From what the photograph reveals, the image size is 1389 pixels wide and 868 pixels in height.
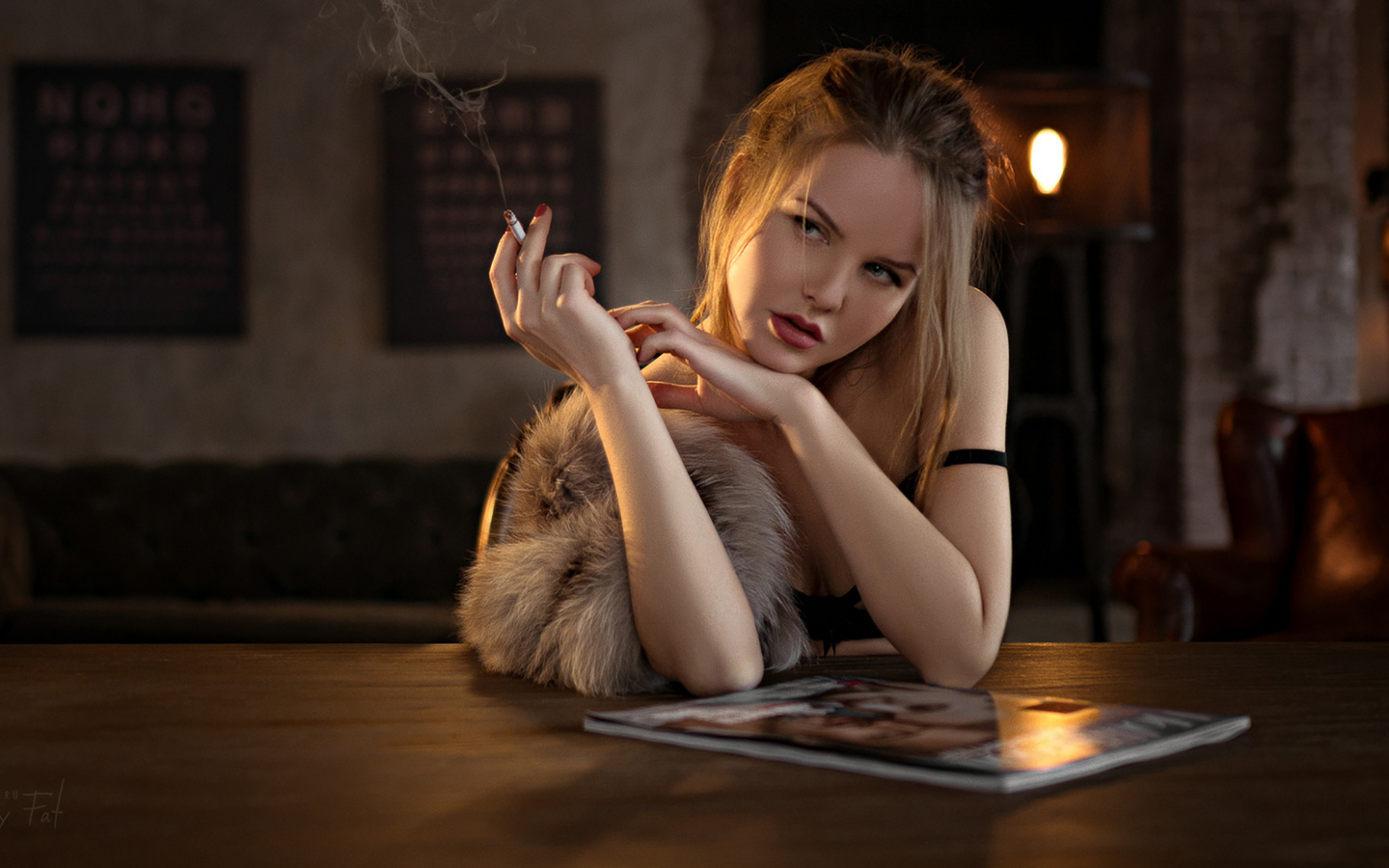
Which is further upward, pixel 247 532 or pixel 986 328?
pixel 986 328

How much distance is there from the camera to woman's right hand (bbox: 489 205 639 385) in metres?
0.92

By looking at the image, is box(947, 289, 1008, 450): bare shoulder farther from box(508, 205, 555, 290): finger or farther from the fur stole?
box(508, 205, 555, 290): finger

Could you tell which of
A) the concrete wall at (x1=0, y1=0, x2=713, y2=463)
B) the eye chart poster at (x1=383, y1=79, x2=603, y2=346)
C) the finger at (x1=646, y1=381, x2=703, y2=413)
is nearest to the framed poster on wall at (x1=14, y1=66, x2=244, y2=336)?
the concrete wall at (x1=0, y1=0, x2=713, y2=463)

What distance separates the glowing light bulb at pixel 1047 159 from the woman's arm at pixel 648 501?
2.38 m

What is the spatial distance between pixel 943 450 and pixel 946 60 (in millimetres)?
3531

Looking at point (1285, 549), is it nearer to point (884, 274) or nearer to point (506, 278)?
point (884, 274)

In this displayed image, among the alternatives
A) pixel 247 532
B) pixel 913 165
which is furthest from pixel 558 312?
pixel 247 532

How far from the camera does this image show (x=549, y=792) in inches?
22.4

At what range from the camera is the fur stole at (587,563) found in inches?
33.3

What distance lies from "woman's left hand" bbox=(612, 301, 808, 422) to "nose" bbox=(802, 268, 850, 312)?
8 centimetres

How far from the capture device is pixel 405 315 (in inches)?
156

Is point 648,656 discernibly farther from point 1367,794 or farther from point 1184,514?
point 1184,514

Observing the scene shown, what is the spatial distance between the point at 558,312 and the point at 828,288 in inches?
10.1

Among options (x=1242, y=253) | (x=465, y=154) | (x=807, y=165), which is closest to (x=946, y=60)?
(x=1242, y=253)
